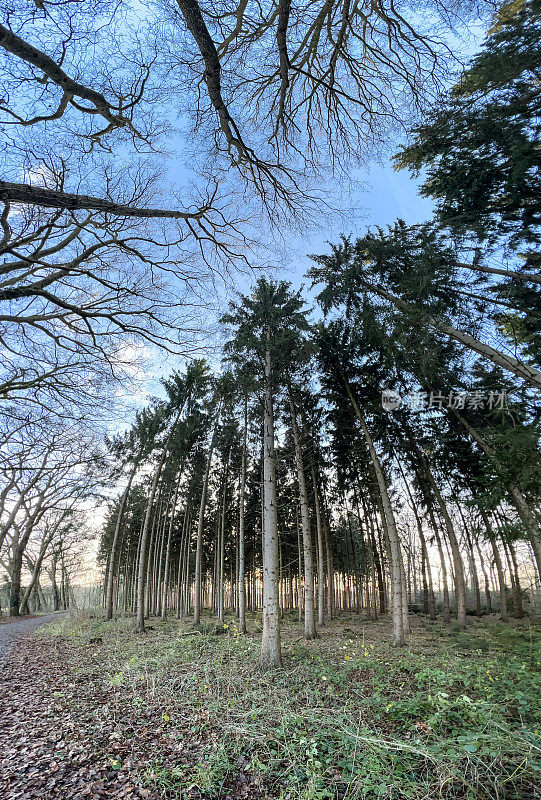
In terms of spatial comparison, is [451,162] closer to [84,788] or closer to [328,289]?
[328,289]

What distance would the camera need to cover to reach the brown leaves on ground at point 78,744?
11.9 feet

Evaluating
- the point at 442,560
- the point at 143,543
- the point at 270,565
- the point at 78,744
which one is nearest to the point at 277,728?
the point at 78,744

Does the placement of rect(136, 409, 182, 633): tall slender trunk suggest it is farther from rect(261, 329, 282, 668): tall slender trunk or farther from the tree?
rect(261, 329, 282, 668): tall slender trunk

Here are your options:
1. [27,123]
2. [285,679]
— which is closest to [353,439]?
[285,679]

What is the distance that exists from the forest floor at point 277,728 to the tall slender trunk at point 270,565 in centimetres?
52

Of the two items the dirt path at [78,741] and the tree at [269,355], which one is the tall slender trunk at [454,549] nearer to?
the tree at [269,355]

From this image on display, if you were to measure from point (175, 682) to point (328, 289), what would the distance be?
10.7m

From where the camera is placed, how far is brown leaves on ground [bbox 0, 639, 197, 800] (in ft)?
11.9

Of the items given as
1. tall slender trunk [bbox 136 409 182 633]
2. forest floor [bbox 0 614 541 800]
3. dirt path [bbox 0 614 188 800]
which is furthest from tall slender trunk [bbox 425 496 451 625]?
dirt path [bbox 0 614 188 800]

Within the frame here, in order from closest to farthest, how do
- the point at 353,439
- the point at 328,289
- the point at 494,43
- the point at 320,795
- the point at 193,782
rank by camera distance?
the point at 320,795 → the point at 193,782 → the point at 494,43 → the point at 328,289 → the point at 353,439

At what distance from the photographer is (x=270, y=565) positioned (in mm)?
8328

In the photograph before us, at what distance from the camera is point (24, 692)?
7.04 metres

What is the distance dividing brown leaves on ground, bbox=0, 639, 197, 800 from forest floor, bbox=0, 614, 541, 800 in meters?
0.02

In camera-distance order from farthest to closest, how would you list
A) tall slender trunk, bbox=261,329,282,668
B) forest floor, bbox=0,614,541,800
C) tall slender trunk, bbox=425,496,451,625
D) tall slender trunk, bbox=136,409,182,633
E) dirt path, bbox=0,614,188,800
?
tall slender trunk, bbox=425,496,451,625 → tall slender trunk, bbox=136,409,182,633 → tall slender trunk, bbox=261,329,282,668 → dirt path, bbox=0,614,188,800 → forest floor, bbox=0,614,541,800
